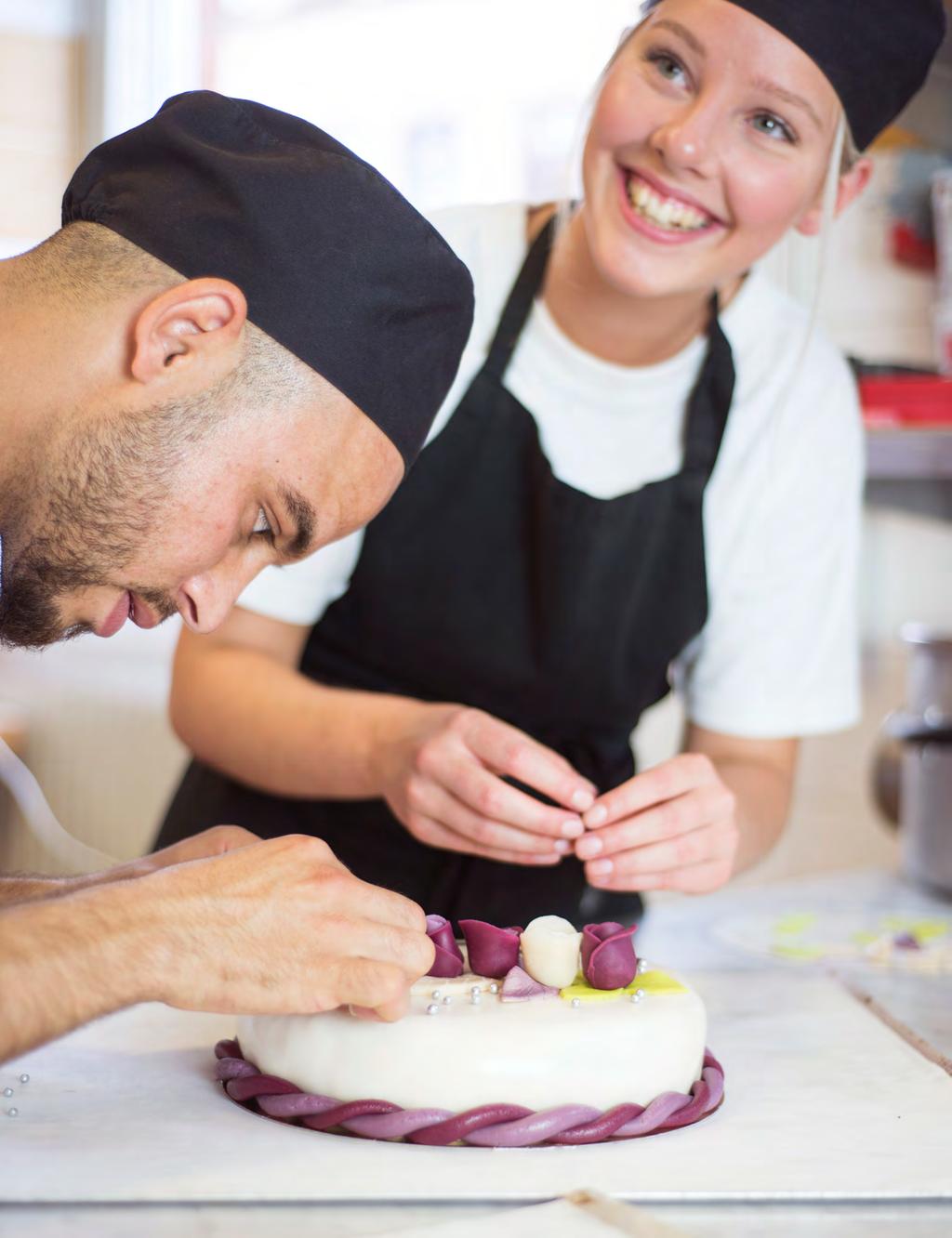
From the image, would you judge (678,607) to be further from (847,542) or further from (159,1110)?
(159,1110)

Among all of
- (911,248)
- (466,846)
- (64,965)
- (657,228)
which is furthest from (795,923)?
(911,248)

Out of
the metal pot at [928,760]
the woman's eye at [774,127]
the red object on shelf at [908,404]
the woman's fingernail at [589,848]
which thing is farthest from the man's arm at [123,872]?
the red object on shelf at [908,404]

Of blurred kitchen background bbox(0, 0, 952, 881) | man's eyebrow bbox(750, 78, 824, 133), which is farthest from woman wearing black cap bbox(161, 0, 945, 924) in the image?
blurred kitchen background bbox(0, 0, 952, 881)

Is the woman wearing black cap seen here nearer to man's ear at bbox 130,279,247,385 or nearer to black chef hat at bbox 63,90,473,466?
black chef hat at bbox 63,90,473,466

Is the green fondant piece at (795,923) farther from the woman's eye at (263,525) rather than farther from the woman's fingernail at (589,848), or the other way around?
the woman's eye at (263,525)

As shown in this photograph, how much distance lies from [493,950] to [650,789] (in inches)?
8.0

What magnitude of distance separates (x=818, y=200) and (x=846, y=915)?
0.81 m

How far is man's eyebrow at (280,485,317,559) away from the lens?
A: 100 cm

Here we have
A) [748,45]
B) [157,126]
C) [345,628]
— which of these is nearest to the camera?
[157,126]

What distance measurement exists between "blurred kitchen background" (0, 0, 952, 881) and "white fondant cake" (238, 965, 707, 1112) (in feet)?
1.25

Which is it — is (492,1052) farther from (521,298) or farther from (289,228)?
(521,298)

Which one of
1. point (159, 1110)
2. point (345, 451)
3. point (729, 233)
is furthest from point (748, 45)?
point (159, 1110)

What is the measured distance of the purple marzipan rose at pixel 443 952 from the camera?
1.03m

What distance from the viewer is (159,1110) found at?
0.96 m
